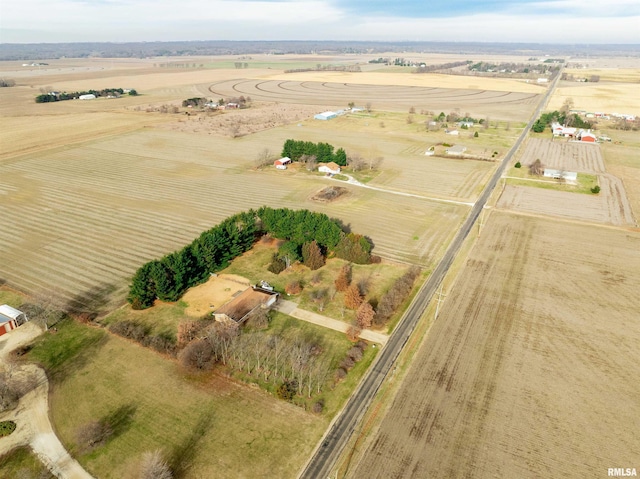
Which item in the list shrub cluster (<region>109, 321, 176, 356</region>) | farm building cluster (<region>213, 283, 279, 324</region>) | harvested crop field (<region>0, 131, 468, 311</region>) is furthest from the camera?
harvested crop field (<region>0, 131, 468, 311</region>)

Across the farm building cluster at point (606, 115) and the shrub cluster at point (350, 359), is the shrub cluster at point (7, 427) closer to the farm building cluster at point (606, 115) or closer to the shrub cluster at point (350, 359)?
the shrub cluster at point (350, 359)

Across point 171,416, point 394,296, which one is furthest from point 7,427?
point 394,296

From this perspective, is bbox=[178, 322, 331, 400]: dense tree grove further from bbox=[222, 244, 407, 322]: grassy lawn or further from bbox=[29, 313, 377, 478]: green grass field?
bbox=[222, 244, 407, 322]: grassy lawn

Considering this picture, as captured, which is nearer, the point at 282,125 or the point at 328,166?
the point at 328,166

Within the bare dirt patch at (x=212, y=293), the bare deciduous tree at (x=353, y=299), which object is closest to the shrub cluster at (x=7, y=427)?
the bare dirt patch at (x=212, y=293)

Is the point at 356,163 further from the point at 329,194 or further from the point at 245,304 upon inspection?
the point at 245,304

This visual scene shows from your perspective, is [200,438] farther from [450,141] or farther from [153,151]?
[450,141]

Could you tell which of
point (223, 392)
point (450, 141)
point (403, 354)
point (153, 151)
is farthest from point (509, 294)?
point (153, 151)

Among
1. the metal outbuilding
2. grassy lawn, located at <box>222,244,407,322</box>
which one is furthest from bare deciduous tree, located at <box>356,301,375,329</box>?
the metal outbuilding
